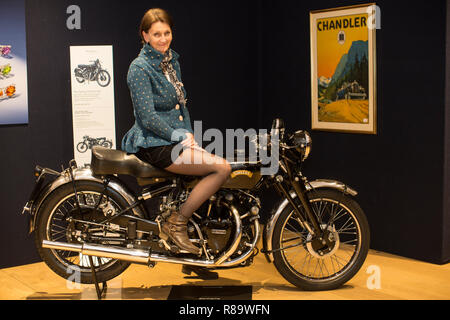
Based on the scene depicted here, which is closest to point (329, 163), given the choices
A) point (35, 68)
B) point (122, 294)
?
point (122, 294)

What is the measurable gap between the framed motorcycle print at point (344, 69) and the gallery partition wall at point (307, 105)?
8 centimetres

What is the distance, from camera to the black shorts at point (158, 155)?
4113mm

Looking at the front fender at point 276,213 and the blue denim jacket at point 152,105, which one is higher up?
the blue denim jacket at point 152,105

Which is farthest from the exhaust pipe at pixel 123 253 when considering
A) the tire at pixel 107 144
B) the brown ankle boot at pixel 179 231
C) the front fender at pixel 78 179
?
the tire at pixel 107 144

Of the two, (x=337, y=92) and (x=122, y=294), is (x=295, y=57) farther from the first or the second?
(x=122, y=294)

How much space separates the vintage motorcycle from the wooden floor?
0.14 metres

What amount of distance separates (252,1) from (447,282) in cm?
311

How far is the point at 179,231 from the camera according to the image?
13.5 ft

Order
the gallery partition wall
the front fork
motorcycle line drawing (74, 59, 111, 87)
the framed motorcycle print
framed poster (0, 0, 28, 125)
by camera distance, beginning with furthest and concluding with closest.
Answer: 1. the framed motorcycle print
2. motorcycle line drawing (74, 59, 111, 87)
3. the gallery partition wall
4. framed poster (0, 0, 28, 125)
5. the front fork

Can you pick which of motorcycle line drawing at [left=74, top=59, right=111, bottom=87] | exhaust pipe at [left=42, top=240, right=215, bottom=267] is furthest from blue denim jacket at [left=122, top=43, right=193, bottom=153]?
motorcycle line drawing at [left=74, top=59, right=111, bottom=87]

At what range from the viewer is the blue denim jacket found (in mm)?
4078

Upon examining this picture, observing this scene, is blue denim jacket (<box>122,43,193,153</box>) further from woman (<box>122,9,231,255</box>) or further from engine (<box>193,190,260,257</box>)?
engine (<box>193,190,260,257</box>)

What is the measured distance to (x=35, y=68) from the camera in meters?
4.93

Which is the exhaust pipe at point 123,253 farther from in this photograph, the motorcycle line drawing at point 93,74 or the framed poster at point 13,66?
the motorcycle line drawing at point 93,74
